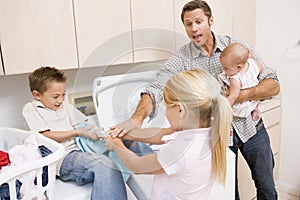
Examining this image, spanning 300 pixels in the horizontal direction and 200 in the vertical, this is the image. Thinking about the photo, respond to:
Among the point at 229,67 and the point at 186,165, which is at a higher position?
the point at 229,67

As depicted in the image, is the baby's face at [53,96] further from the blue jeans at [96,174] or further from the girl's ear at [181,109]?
the girl's ear at [181,109]

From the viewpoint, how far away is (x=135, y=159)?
0.91 meters

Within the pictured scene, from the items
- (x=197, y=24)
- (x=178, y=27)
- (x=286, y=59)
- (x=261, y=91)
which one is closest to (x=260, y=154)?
(x=261, y=91)

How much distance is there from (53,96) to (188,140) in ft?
1.97

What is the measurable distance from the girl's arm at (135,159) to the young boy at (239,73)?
1.82 ft

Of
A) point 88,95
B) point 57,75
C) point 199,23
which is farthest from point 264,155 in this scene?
point 57,75

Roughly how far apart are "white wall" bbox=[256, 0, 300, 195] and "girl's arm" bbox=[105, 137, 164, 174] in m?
1.56

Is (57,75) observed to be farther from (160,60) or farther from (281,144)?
(281,144)

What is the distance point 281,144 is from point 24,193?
1.92 meters

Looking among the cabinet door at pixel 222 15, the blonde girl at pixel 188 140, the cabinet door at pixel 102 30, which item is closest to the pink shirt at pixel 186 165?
the blonde girl at pixel 188 140

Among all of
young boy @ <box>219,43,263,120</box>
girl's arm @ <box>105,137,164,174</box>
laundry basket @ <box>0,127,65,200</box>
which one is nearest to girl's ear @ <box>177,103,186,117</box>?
girl's arm @ <box>105,137,164,174</box>

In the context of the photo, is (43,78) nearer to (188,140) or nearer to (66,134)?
(66,134)

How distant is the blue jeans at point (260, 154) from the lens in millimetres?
1465

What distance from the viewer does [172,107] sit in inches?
35.1
